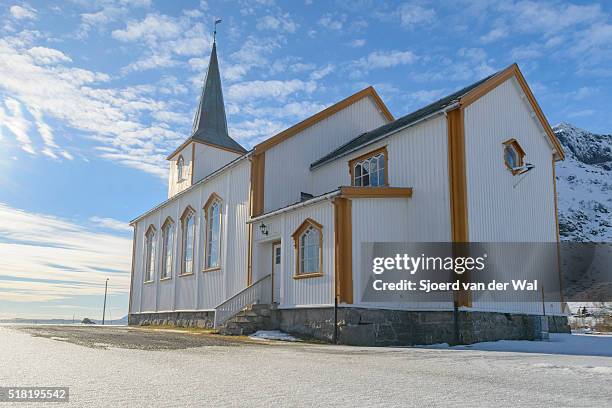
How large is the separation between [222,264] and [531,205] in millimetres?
11117

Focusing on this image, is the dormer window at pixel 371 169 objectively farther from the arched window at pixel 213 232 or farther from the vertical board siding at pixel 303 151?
the arched window at pixel 213 232

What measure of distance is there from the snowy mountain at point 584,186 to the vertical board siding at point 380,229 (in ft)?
261

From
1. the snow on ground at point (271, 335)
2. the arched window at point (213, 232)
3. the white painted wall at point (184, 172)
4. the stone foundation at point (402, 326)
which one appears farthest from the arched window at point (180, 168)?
the stone foundation at point (402, 326)

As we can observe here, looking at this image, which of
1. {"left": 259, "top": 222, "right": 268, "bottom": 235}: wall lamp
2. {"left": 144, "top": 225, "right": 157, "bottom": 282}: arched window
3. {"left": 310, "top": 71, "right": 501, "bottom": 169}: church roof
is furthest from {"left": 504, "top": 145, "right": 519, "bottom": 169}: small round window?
{"left": 144, "top": 225, "right": 157, "bottom": 282}: arched window

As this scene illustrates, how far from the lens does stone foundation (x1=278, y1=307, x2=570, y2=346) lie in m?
14.1

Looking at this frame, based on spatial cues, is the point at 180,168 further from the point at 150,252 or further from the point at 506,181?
the point at 506,181

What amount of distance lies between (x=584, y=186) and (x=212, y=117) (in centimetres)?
10359

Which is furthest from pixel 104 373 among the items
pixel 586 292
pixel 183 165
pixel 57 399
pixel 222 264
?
pixel 586 292

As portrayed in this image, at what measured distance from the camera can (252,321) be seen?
16797 mm

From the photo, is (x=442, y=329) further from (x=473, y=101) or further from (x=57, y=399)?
(x=57, y=399)

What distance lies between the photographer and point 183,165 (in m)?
29.4

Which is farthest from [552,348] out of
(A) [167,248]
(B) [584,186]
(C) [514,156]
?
(B) [584,186]

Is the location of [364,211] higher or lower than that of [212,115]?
lower

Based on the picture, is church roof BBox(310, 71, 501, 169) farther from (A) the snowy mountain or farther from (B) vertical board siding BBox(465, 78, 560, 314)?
(A) the snowy mountain
